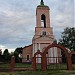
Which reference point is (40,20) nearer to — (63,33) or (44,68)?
(63,33)

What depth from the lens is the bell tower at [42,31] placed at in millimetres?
42406

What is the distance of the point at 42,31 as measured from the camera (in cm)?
4362

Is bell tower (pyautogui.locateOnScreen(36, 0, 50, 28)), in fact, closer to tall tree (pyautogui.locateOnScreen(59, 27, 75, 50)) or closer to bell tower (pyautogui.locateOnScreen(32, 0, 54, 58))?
bell tower (pyautogui.locateOnScreen(32, 0, 54, 58))

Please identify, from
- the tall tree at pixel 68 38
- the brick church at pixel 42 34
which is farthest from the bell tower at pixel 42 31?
the tall tree at pixel 68 38

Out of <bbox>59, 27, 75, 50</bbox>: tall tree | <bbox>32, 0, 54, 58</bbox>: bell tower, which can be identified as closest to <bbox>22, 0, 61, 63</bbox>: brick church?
<bbox>32, 0, 54, 58</bbox>: bell tower

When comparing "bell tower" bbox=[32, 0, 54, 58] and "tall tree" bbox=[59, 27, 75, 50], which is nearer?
"bell tower" bbox=[32, 0, 54, 58]

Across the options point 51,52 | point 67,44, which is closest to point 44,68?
point 51,52

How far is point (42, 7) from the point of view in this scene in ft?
146

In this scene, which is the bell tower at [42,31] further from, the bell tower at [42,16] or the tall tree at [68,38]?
the tall tree at [68,38]

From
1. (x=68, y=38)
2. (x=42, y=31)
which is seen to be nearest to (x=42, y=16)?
(x=42, y=31)

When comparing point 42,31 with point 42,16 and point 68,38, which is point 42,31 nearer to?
point 42,16

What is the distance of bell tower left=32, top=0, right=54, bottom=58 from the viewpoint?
4241 centimetres

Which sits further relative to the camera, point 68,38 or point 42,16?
point 68,38

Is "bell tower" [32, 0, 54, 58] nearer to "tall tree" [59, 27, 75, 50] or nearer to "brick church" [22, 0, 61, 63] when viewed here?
"brick church" [22, 0, 61, 63]
